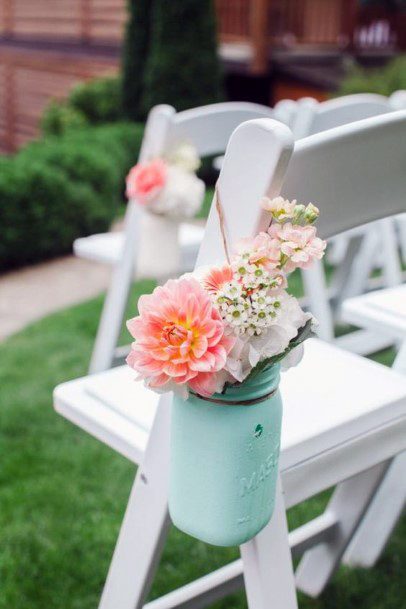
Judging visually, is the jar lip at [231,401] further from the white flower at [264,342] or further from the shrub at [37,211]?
the shrub at [37,211]

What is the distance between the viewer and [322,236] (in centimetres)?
119

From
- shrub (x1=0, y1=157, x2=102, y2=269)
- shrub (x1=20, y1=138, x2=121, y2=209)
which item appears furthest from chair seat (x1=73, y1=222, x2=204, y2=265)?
shrub (x1=20, y1=138, x2=121, y2=209)

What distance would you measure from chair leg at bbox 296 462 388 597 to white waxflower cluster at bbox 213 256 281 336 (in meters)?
0.85

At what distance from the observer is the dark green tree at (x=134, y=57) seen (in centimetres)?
887

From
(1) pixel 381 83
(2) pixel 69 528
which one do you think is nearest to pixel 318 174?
(2) pixel 69 528

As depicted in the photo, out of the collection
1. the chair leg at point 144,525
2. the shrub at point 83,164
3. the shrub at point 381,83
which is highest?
the chair leg at point 144,525

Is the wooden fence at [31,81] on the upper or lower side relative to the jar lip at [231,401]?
lower

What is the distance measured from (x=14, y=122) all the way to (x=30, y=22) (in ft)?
5.90

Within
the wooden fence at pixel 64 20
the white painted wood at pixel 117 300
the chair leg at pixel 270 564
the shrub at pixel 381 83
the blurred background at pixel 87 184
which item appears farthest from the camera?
the wooden fence at pixel 64 20

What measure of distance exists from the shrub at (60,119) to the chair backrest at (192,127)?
708 cm

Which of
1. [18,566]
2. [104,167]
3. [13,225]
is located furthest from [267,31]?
[18,566]

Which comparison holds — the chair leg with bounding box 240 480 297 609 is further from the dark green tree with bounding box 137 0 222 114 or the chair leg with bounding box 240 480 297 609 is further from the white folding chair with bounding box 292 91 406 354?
the dark green tree with bounding box 137 0 222 114

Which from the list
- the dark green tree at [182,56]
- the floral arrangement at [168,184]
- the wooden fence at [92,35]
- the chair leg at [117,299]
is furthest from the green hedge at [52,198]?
the wooden fence at [92,35]

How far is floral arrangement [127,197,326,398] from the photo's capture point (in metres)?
1.01
